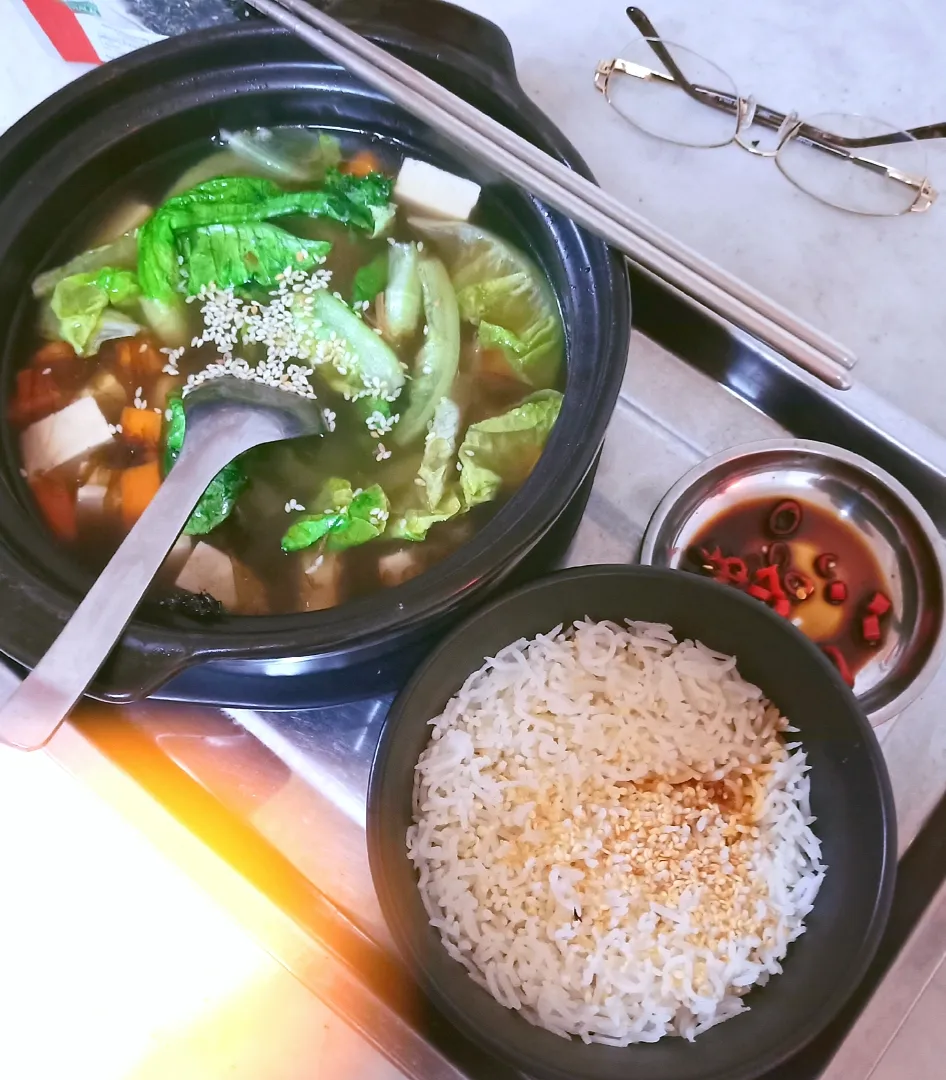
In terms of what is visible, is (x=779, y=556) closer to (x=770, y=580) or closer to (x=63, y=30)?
(x=770, y=580)

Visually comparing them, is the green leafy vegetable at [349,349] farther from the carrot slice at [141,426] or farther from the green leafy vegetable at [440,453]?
the carrot slice at [141,426]

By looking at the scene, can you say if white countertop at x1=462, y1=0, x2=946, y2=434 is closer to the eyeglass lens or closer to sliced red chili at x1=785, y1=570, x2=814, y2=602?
the eyeglass lens

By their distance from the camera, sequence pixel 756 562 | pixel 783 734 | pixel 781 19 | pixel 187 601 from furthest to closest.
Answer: pixel 781 19
pixel 756 562
pixel 783 734
pixel 187 601

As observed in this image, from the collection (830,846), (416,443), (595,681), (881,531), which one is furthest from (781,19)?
(830,846)

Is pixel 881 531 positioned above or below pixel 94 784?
above

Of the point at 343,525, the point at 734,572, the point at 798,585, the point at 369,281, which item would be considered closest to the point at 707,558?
the point at 734,572

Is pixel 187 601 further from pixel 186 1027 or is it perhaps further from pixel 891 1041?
pixel 891 1041

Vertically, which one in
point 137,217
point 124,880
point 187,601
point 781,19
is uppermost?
point 781,19

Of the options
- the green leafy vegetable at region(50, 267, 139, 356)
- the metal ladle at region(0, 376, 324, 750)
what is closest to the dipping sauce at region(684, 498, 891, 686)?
the metal ladle at region(0, 376, 324, 750)
